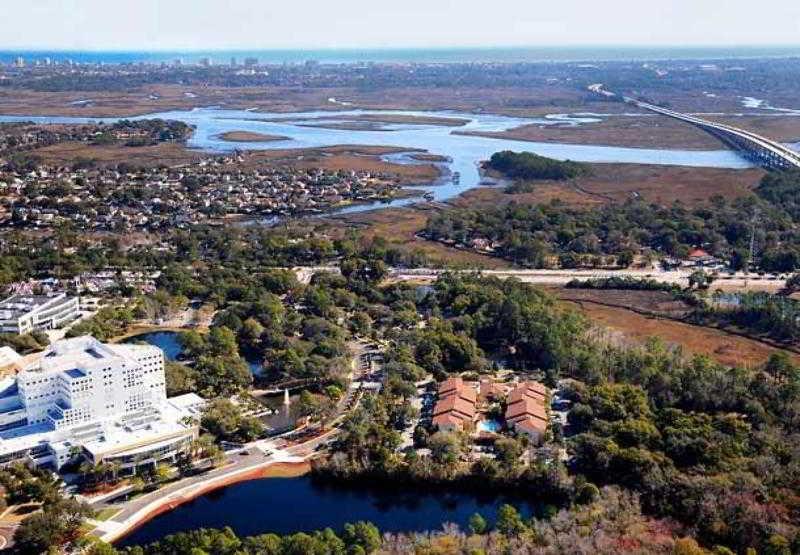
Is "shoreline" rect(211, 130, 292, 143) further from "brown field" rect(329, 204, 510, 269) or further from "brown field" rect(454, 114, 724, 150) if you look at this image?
"brown field" rect(329, 204, 510, 269)

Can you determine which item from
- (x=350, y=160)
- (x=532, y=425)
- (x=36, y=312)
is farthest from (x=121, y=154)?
(x=532, y=425)

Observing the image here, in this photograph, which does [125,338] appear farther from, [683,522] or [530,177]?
[530,177]

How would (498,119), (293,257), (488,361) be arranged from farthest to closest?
(498,119) → (293,257) → (488,361)

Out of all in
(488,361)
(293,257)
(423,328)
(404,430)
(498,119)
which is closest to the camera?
(404,430)

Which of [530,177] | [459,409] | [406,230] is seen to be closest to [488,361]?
[459,409]

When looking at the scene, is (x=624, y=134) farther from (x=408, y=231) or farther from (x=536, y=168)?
(x=408, y=231)

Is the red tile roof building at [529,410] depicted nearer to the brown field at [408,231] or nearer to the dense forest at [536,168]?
the brown field at [408,231]

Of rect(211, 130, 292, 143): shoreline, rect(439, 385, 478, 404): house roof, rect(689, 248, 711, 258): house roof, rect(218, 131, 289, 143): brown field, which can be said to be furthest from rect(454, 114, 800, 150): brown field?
rect(439, 385, 478, 404): house roof
